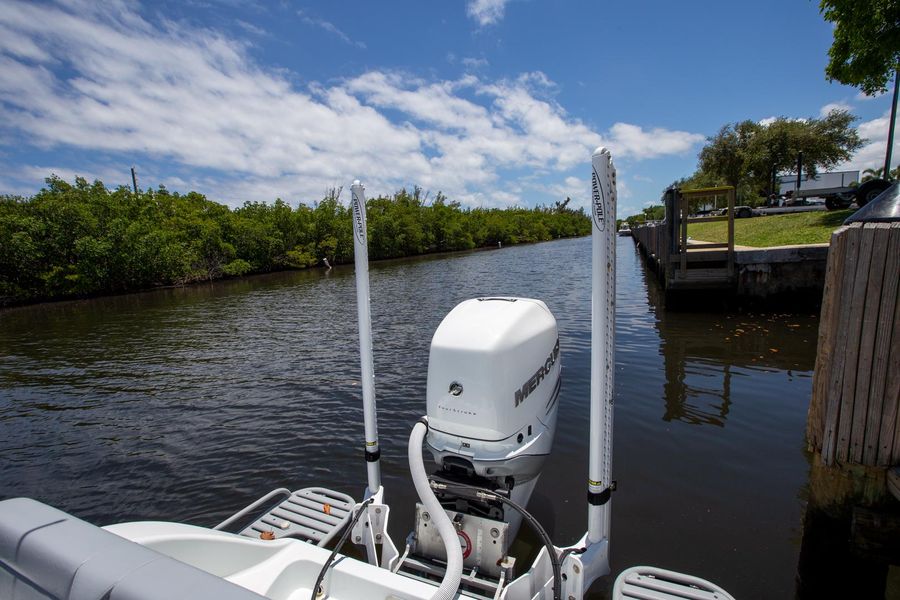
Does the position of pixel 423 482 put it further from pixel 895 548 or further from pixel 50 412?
pixel 50 412

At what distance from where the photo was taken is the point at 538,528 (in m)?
2.30

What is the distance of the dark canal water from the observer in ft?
13.0

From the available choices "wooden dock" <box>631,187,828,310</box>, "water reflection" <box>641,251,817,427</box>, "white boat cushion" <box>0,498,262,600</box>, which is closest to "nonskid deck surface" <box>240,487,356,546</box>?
"white boat cushion" <box>0,498,262,600</box>

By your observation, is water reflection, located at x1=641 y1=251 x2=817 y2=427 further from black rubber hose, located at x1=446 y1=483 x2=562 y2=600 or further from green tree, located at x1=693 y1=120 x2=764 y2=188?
green tree, located at x1=693 y1=120 x2=764 y2=188

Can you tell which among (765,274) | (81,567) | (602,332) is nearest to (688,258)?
(765,274)

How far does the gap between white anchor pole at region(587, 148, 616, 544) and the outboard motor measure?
538 millimetres

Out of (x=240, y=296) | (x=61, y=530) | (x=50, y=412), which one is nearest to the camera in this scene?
(x=61, y=530)

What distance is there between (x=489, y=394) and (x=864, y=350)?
2.15 meters

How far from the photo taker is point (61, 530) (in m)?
1.18

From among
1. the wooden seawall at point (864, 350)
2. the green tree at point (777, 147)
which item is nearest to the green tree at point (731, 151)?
the green tree at point (777, 147)

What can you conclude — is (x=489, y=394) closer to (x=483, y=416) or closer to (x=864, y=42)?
(x=483, y=416)

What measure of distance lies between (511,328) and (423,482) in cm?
120

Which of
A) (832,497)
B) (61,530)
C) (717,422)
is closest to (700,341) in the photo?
(717,422)

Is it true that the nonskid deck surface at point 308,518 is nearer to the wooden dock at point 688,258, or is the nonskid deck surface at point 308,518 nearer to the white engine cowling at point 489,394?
the white engine cowling at point 489,394
